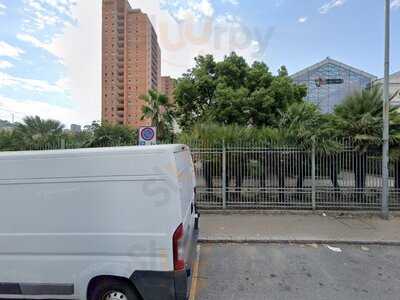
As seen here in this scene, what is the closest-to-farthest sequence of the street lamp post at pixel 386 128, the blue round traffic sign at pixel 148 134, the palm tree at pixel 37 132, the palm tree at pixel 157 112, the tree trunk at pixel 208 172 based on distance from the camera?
1. the blue round traffic sign at pixel 148 134
2. the street lamp post at pixel 386 128
3. the tree trunk at pixel 208 172
4. the palm tree at pixel 37 132
5. the palm tree at pixel 157 112

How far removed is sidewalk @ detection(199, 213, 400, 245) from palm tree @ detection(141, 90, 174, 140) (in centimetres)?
1044

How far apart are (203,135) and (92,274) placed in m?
6.28

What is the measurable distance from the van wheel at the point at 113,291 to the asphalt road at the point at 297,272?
3.66 ft

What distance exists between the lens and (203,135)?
8938mm

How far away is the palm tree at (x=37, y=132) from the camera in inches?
415

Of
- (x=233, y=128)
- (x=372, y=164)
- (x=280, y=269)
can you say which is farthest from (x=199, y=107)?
(x=280, y=269)

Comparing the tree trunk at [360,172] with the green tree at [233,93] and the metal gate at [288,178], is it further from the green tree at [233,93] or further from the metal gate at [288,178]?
the green tree at [233,93]

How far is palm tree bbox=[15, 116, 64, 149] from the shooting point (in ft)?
34.6

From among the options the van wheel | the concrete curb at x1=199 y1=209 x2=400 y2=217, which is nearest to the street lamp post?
the concrete curb at x1=199 y1=209 x2=400 y2=217

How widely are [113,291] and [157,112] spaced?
1540 cm

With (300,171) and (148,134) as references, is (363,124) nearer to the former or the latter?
(300,171)

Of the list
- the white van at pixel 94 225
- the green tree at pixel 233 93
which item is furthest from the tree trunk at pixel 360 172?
the white van at pixel 94 225

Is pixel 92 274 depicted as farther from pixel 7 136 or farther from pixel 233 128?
pixel 7 136

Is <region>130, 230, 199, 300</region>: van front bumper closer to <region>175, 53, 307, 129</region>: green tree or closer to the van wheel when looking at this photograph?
the van wheel
